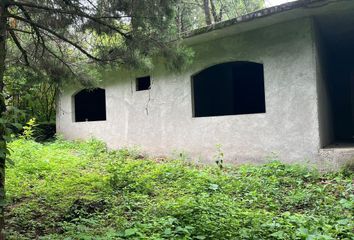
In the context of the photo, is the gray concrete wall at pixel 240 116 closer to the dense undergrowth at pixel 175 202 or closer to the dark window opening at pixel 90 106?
the dense undergrowth at pixel 175 202

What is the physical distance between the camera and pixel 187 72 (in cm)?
849

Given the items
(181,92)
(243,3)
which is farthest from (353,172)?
(243,3)

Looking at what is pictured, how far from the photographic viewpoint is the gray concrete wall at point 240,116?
22.1ft

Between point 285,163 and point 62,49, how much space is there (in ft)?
15.2

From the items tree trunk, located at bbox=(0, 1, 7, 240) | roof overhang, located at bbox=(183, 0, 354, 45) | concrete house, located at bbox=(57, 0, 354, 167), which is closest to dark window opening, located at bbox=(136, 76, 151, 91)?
concrete house, located at bbox=(57, 0, 354, 167)

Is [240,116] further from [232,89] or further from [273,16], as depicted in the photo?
[232,89]

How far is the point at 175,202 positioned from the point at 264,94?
5.17 m

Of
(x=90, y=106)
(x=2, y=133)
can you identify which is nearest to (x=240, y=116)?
(x=2, y=133)

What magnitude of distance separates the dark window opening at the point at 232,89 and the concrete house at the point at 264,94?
0.06 meters

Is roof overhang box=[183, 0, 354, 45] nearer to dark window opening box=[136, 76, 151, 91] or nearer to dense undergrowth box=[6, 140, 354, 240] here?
dark window opening box=[136, 76, 151, 91]

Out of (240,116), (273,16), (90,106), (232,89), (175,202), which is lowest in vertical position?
(175,202)

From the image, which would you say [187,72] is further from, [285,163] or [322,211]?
[322,211]

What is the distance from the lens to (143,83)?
33.8ft

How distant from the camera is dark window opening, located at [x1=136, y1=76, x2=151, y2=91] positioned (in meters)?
9.96
